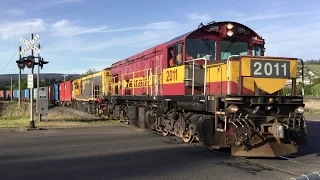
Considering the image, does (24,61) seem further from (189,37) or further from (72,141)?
(189,37)

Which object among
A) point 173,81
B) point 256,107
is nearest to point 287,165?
point 256,107

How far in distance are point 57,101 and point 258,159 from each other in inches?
2004

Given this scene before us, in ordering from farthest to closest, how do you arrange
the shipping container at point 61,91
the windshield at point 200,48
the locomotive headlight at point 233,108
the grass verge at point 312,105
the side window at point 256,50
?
the shipping container at point 61,91, the grass verge at point 312,105, the side window at point 256,50, the windshield at point 200,48, the locomotive headlight at point 233,108

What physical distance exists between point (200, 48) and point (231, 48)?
3.45 ft

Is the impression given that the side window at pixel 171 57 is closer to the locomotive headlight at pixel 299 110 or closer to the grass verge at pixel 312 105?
the locomotive headlight at pixel 299 110

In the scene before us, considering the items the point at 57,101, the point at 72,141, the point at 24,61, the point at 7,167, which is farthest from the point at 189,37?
the point at 57,101

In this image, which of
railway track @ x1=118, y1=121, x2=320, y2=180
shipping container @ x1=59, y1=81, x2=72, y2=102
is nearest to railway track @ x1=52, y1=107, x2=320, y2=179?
railway track @ x1=118, y1=121, x2=320, y2=180

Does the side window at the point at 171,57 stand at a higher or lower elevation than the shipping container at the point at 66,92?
higher

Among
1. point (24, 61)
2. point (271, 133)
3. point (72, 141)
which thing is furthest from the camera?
point (24, 61)

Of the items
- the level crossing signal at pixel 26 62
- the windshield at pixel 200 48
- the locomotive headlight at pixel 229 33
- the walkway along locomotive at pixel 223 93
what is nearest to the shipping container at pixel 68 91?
the level crossing signal at pixel 26 62

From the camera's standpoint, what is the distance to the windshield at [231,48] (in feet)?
40.5

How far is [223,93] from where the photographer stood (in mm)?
10492

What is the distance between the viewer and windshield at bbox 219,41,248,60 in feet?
40.5

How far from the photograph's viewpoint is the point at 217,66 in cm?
1085
